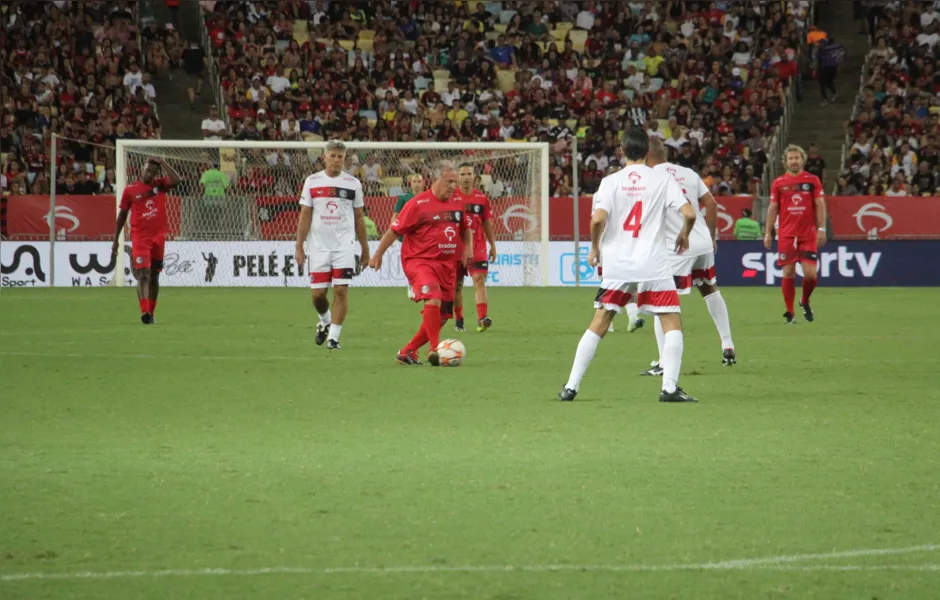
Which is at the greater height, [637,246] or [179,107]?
[179,107]

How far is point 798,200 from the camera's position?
65.0 ft

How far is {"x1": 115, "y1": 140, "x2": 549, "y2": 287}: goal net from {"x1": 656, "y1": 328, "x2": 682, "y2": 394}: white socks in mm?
19642

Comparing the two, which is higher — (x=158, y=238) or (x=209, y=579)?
(x=158, y=238)

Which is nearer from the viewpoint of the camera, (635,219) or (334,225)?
(635,219)

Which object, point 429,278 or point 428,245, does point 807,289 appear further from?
point 429,278

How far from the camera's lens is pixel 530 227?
104ft

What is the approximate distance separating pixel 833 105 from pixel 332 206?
1031 inches

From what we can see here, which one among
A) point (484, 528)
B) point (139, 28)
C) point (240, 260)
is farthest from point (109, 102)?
point (484, 528)

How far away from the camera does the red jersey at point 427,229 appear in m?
13.8

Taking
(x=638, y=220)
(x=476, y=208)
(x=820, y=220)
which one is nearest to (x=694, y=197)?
(x=638, y=220)

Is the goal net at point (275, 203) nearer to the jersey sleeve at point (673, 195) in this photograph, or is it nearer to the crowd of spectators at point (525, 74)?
the crowd of spectators at point (525, 74)

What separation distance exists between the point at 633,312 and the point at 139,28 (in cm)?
2346

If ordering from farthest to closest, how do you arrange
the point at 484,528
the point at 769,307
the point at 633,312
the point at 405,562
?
the point at 769,307 < the point at 633,312 < the point at 484,528 < the point at 405,562

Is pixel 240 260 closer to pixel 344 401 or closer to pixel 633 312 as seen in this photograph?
pixel 633 312
